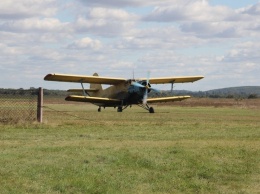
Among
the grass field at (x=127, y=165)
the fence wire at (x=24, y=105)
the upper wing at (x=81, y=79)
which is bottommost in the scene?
the grass field at (x=127, y=165)

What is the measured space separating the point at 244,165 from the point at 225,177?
1.06 m

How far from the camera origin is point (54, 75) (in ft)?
109

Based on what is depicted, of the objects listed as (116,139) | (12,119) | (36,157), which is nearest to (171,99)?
(12,119)

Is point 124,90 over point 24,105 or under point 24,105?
over

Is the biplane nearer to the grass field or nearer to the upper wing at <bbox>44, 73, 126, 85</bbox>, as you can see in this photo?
the upper wing at <bbox>44, 73, 126, 85</bbox>

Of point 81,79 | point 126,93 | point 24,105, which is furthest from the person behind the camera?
point 126,93

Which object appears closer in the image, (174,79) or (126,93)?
(126,93)

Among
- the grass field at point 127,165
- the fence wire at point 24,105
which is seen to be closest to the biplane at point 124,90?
the fence wire at point 24,105

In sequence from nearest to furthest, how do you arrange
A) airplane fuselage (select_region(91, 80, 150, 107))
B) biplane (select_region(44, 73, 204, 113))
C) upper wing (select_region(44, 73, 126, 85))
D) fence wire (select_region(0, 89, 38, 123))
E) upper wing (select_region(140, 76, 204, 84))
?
fence wire (select_region(0, 89, 38, 123)) → upper wing (select_region(44, 73, 126, 85)) → biplane (select_region(44, 73, 204, 113)) → airplane fuselage (select_region(91, 80, 150, 107)) → upper wing (select_region(140, 76, 204, 84))

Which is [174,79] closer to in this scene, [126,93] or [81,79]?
[126,93]

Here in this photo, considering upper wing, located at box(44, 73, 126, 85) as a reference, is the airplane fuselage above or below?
below

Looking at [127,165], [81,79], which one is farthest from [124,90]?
[127,165]

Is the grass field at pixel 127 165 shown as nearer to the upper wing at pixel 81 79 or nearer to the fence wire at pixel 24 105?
the fence wire at pixel 24 105

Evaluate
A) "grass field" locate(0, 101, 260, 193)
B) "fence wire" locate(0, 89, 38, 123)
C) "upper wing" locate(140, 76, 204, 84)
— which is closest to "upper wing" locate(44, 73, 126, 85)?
"upper wing" locate(140, 76, 204, 84)
